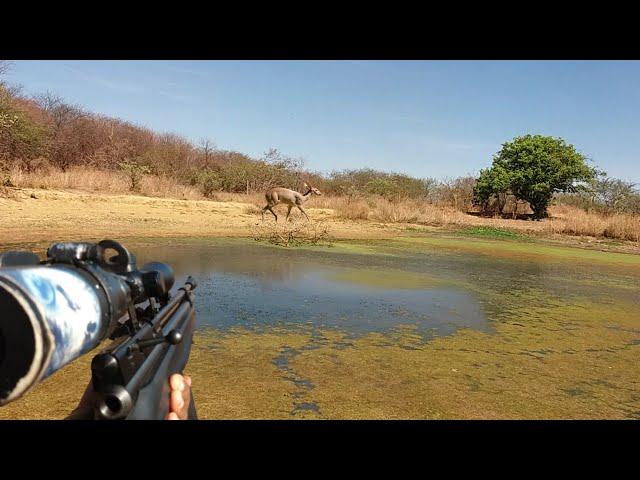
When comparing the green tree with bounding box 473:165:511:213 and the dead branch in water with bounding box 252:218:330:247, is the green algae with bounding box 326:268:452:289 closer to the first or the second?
the dead branch in water with bounding box 252:218:330:247

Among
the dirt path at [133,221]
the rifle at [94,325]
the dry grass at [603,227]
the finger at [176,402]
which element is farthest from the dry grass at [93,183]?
the finger at [176,402]

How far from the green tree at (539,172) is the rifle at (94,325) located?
32955 millimetres

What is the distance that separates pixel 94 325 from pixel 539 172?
3406cm

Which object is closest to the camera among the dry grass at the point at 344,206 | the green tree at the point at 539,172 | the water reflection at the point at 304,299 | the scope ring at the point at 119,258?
the scope ring at the point at 119,258

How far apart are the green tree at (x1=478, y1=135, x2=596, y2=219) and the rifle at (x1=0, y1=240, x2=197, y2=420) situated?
108 ft

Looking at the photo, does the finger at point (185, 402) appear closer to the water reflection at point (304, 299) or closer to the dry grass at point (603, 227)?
the water reflection at point (304, 299)

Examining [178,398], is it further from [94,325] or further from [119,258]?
[94,325]

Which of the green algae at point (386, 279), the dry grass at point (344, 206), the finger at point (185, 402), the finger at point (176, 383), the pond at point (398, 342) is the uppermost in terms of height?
the dry grass at point (344, 206)

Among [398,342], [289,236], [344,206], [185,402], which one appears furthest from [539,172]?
[185,402]

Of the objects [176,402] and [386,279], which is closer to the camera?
[176,402]

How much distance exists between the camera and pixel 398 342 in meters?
5.22

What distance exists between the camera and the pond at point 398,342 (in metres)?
3.71
